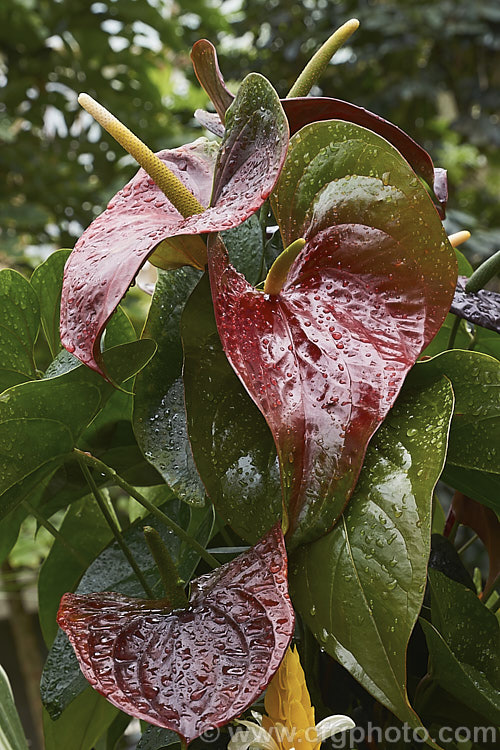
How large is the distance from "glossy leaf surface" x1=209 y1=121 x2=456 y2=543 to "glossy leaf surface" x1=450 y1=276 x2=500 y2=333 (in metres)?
0.05

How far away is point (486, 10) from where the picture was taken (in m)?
2.27

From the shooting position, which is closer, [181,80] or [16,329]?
[16,329]

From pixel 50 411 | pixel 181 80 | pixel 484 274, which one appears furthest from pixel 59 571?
pixel 181 80

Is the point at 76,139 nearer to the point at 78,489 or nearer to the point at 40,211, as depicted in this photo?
the point at 40,211

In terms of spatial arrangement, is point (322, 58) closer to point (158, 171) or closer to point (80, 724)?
point (158, 171)

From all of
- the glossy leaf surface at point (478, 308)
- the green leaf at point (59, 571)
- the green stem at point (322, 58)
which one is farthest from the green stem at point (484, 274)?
the green leaf at point (59, 571)

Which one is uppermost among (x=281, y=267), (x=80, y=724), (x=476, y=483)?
(x=281, y=267)

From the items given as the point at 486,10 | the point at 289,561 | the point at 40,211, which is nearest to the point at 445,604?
the point at 289,561

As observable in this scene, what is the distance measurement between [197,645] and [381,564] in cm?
7

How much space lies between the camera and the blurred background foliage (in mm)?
1974

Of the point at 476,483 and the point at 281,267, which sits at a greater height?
the point at 281,267

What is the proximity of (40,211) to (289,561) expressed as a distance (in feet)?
5.71

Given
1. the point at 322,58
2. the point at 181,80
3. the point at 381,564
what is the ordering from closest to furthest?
1. the point at 381,564
2. the point at 322,58
3. the point at 181,80

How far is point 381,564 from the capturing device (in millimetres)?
240
